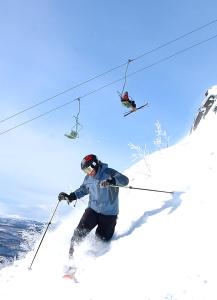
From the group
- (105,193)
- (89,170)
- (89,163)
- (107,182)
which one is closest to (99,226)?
(105,193)

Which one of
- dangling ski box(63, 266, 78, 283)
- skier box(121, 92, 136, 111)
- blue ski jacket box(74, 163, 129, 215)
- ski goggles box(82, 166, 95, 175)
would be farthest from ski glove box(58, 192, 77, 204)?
skier box(121, 92, 136, 111)

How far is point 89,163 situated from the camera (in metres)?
9.84

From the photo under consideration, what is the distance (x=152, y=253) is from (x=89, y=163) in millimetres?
2973

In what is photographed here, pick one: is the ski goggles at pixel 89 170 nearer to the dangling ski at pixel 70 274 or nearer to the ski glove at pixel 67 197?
the ski glove at pixel 67 197

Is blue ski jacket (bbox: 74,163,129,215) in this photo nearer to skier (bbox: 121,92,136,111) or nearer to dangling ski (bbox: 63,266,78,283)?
dangling ski (bbox: 63,266,78,283)

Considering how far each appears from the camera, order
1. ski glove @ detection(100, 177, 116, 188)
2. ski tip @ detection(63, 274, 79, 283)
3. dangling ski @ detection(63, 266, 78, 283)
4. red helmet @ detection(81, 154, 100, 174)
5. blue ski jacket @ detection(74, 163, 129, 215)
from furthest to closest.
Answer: red helmet @ detection(81, 154, 100, 174) < blue ski jacket @ detection(74, 163, 129, 215) < ski glove @ detection(100, 177, 116, 188) < dangling ski @ detection(63, 266, 78, 283) < ski tip @ detection(63, 274, 79, 283)

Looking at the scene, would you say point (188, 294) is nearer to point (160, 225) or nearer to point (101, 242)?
point (160, 225)

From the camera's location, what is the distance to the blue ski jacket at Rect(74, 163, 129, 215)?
970 cm

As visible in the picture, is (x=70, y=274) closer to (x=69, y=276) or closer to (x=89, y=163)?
(x=69, y=276)

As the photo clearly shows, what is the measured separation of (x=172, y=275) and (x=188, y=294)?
0.55 meters

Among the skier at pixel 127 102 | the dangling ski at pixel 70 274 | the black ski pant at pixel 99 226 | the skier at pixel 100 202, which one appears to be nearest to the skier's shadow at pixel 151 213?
the black ski pant at pixel 99 226

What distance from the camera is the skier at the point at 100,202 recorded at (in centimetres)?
973

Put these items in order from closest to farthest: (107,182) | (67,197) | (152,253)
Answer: (152,253) < (107,182) < (67,197)

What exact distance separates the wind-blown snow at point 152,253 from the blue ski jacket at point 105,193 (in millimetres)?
653
